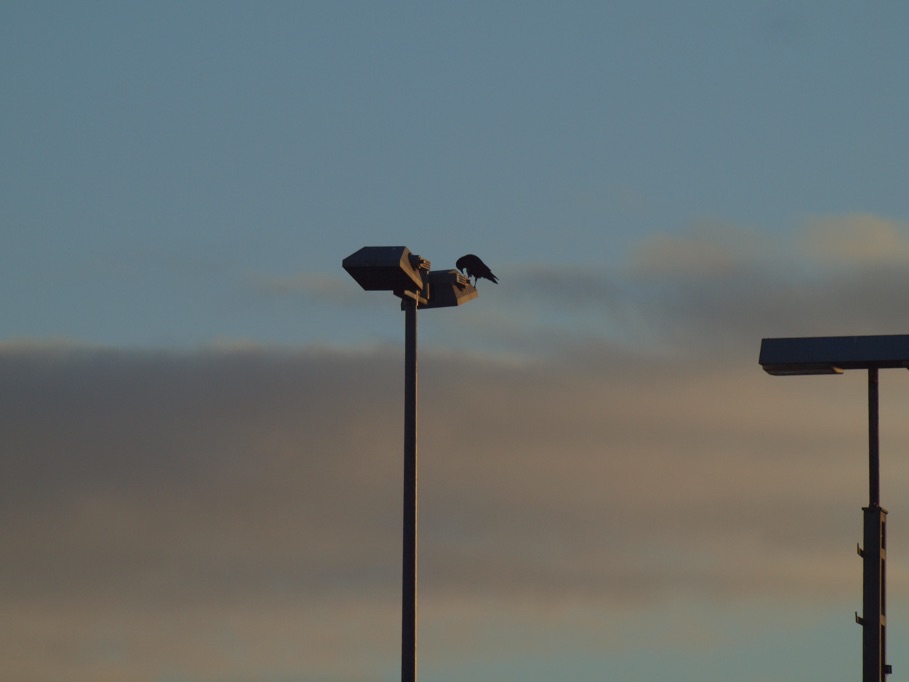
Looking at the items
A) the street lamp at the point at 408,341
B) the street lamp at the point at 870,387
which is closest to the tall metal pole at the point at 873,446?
the street lamp at the point at 870,387

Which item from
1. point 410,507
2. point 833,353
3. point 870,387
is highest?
point 833,353

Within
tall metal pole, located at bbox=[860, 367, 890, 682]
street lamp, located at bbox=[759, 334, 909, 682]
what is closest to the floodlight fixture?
street lamp, located at bbox=[759, 334, 909, 682]

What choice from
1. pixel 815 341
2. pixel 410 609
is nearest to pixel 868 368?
pixel 815 341

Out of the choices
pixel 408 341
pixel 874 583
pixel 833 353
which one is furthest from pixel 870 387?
pixel 408 341

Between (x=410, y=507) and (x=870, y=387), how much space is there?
574 cm

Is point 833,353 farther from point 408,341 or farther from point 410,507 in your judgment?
point 410,507

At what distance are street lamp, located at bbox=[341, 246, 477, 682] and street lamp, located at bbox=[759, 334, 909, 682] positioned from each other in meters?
4.24

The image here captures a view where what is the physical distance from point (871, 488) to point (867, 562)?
0.88m

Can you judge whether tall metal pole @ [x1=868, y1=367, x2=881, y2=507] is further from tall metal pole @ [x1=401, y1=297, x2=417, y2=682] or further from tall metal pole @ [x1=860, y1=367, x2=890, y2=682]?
tall metal pole @ [x1=401, y1=297, x2=417, y2=682]

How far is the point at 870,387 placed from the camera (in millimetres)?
41219

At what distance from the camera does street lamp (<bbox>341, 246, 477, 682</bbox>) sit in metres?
40.2

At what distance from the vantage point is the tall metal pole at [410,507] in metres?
40.2

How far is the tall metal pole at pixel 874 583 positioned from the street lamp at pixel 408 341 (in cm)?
532

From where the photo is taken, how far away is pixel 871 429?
134ft
